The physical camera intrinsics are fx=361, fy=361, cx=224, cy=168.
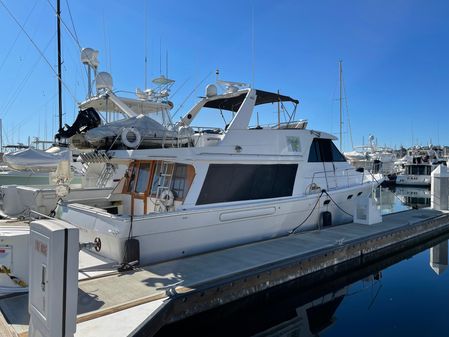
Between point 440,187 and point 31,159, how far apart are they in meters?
14.9

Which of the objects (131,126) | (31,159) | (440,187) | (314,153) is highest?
(131,126)

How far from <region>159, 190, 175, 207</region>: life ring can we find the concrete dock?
1.09 meters

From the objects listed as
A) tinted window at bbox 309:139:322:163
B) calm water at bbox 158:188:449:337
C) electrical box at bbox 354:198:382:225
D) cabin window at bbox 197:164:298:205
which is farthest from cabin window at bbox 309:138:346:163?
calm water at bbox 158:188:449:337

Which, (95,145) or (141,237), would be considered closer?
(141,237)

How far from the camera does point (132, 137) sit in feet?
21.8

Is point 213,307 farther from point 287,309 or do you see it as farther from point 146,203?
point 146,203

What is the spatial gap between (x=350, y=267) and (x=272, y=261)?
2.52 m

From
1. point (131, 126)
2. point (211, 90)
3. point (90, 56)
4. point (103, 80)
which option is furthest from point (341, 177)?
point (90, 56)

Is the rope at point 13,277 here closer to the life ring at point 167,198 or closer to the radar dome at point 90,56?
the life ring at point 167,198

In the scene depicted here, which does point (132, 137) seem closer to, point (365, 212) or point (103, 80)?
point (103, 80)

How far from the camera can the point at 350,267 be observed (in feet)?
25.4

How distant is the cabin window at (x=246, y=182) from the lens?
688 centimetres

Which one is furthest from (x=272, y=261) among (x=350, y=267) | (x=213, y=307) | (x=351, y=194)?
(x=351, y=194)

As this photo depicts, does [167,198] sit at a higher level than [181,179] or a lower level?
lower
